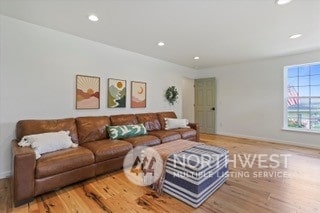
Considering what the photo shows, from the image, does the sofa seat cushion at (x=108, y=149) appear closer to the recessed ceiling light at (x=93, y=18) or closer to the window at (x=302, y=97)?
the recessed ceiling light at (x=93, y=18)

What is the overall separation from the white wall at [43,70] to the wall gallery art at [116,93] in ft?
0.37

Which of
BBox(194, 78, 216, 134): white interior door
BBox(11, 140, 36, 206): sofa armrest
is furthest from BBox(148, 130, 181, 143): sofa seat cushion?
BBox(194, 78, 216, 134): white interior door

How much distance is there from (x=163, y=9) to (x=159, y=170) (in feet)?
7.00

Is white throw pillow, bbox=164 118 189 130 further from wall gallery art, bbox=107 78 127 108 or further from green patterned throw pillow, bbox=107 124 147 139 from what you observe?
wall gallery art, bbox=107 78 127 108

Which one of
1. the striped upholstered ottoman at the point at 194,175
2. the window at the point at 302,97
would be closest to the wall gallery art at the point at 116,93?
the striped upholstered ottoman at the point at 194,175

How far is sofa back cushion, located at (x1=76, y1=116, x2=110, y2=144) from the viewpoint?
2.99m

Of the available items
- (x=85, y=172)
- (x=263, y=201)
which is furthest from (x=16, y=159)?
(x=263, y=201)

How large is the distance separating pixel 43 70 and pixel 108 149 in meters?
1.75

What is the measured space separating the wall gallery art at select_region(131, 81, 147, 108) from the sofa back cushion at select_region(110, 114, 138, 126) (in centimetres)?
53

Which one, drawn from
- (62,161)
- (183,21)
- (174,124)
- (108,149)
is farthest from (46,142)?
(174,124)

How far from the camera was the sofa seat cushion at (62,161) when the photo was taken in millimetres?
2020

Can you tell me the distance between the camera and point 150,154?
240 cm

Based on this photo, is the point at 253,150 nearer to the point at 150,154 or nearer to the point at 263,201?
the point at 263,201

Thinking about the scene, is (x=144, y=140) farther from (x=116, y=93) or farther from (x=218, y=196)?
(x=218, y=196)
